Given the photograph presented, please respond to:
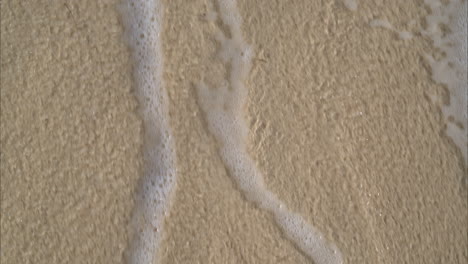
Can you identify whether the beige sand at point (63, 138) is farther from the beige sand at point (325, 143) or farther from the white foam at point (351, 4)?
the white foam at point (351, 4)

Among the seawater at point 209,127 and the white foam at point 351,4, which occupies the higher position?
the white foam at point 351,4

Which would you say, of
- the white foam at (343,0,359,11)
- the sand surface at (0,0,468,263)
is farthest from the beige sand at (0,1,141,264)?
the white foam at (343,0,359,11)

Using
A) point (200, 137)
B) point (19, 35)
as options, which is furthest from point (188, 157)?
point (19, 35)

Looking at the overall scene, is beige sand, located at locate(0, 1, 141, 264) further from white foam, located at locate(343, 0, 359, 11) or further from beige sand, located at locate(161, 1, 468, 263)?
white foam, located at locate(343, 0, 359, 11)

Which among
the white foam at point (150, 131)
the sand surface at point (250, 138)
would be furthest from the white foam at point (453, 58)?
the white foam at point (150, 131)

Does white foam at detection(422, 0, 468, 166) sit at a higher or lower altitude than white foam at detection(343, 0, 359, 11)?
lower

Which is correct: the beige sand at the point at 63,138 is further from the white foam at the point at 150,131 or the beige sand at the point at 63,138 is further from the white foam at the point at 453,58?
the white foam at the point at 453,58

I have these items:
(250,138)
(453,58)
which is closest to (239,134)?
(250,138)

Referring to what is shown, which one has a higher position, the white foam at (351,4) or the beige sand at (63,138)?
the white foam at (351,4)
